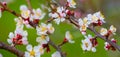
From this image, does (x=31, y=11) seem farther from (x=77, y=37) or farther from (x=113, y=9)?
(x=113, y=9)

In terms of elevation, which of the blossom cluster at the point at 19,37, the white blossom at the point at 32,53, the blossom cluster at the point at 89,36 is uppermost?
the blossom cluster at the point at 89,36

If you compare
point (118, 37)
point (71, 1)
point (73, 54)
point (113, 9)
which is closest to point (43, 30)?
point (71, 1)

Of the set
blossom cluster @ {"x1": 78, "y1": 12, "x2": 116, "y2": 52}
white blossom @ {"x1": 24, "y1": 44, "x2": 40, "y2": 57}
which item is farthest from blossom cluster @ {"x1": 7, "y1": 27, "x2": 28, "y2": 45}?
blossom cluster @ {"x1": 78, "y1": 12, "x2": 116, "y2": 52}

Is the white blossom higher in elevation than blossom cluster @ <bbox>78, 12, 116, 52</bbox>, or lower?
lower

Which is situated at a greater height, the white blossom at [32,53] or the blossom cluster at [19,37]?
the blossom cluster at [19,37]

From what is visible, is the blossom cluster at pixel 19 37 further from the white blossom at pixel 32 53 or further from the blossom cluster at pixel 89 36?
the blossom cluster at pixel 89 36

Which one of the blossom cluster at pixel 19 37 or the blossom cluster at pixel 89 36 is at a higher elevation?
the blossom cluster at pixel 89 36

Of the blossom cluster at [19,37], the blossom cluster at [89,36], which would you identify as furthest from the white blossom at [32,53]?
the blossom cluster at [89,36]

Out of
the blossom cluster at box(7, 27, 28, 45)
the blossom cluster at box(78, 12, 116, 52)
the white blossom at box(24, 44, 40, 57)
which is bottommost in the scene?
the white blossom at box(24, 44, 40, 57)

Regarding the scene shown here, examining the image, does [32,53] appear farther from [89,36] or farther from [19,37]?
[89,36]

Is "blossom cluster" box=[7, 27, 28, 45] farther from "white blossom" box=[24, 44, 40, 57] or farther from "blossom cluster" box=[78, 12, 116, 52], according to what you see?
"blossom cluster" box=[78, 12, 116, 52]

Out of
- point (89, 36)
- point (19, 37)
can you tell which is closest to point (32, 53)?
point (19, 37)
